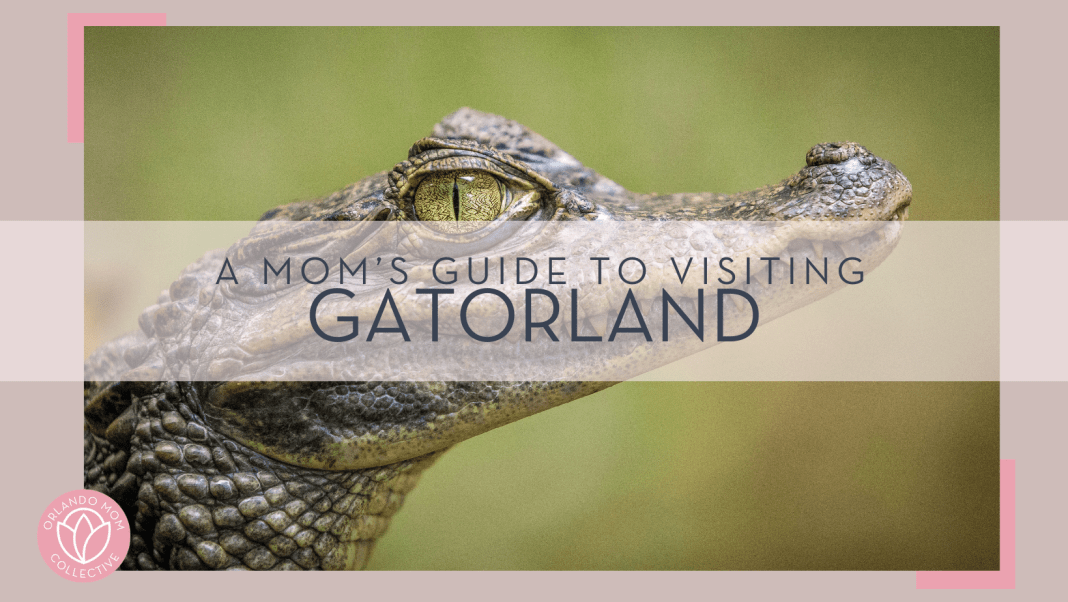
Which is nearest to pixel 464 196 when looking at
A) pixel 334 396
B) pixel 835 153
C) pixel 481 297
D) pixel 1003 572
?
pixel 481 297

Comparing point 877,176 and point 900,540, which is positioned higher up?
point 877,176

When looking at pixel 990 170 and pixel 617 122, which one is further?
pixel 617 122

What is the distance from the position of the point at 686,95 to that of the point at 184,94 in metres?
1.72

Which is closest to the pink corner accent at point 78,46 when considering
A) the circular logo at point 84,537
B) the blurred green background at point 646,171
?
the blurred green background at point 646,171

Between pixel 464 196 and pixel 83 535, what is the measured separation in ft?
3.88

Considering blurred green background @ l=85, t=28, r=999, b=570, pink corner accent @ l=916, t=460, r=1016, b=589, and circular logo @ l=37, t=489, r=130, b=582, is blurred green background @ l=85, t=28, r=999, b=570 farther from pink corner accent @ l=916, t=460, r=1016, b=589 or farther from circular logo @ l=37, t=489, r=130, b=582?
circular logo @ l=37, t=489, r=130, b=582

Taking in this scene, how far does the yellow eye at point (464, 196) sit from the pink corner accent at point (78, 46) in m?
0.92

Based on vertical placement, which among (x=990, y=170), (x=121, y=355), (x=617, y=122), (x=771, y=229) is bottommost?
(x=121, y=355)

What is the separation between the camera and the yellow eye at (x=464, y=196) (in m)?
1.37

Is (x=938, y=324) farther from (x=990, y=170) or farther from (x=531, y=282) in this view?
(x=531, y=282)

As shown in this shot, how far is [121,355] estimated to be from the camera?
5.26ft

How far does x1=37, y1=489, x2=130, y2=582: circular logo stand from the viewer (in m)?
1.45

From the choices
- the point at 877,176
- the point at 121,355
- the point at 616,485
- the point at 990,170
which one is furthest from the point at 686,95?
the point at 121,355

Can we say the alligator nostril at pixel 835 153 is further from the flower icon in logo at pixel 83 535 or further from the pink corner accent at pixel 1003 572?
the flower icon in logo at pixel 83 535
